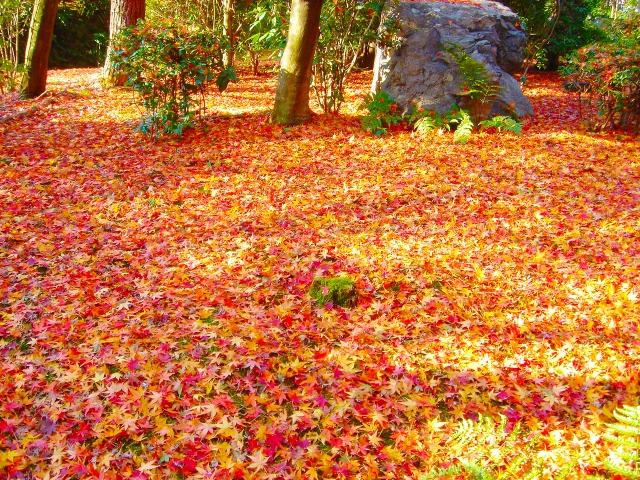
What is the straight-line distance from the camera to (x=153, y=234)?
17.2 feet

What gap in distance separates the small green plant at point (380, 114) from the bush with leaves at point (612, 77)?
3.01 m

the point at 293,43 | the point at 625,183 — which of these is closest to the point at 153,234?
the point at 293,43

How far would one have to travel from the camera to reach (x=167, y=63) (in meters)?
7.25

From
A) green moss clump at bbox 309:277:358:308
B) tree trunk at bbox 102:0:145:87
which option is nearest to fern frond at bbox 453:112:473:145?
green moss clump at bbox 309:277:358:308

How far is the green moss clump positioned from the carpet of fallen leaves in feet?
0.33

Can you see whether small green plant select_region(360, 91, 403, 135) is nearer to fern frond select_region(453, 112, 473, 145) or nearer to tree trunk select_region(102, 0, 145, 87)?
fern frond select_region(453, 112, 473, 145)

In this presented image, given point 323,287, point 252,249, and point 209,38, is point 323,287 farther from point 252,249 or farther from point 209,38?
point 209,38

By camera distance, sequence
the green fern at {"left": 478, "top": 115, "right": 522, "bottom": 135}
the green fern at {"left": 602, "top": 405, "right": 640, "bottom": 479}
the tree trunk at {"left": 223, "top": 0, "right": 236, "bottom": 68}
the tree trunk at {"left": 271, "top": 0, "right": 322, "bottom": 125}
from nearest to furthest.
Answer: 1. the green fern at {"left": 602, "top": 405, "right": 640, "bottom": 479}
2. the tree trunk at {"left": 271, "top": 0, "right": 322, "bottom": 125}
3. the green fern at {"left": 478, "top": 115, "right": 522, "bottom": 135}
4. the tree trunk at {"left": 223, "top": 0, "right": 236, "bottom": 68}

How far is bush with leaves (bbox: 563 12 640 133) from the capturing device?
24.3 ft

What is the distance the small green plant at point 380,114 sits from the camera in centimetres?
802

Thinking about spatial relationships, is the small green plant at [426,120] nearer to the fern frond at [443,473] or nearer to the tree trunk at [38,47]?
the fern frond at [443,473]

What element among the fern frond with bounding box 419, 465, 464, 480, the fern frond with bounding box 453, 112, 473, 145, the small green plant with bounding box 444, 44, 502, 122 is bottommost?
the fern frond with bounding box 419, 465, 464, 480

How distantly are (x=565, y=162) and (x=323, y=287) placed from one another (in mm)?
4486

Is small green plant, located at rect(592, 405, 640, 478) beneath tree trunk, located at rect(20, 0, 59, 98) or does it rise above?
beneath
